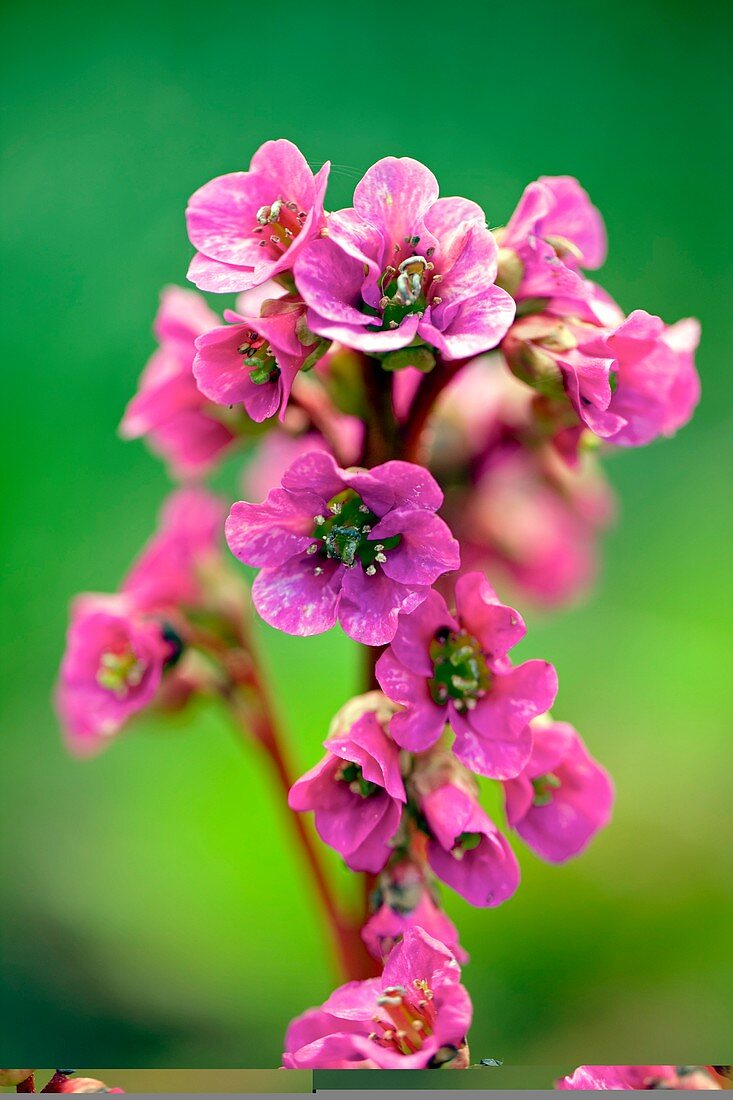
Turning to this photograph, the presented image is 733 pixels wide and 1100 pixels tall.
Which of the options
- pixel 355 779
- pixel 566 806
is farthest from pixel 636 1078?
pixel 355 779

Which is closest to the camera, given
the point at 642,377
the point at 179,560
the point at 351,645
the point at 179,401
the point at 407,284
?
the point at 407,284

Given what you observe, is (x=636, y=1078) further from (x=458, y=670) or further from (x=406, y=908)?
(x=458, y=670)

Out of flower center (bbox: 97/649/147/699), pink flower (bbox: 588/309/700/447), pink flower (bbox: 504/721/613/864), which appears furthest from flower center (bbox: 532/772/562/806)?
flower center (bbox: 97/649/147/699)

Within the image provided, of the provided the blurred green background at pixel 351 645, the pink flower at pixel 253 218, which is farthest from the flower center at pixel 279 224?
the blurred green background at pixel 351 645

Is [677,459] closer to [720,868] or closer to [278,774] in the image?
[720,868]

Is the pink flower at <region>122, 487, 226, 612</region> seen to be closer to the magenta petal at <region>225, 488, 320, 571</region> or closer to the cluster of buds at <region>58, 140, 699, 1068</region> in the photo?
the cluster of buds at <region>58, 140, 699, 1068</region>

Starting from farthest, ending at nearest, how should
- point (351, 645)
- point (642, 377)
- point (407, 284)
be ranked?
point (351, 645) → point (642, 377) → point (407, 284)

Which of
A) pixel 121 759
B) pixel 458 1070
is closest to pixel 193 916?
pixel 121 759

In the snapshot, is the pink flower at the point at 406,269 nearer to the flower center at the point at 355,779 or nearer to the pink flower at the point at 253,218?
the pink flower at the point at 253,218
